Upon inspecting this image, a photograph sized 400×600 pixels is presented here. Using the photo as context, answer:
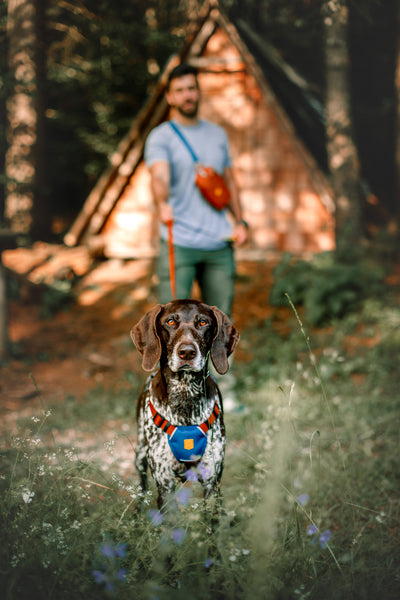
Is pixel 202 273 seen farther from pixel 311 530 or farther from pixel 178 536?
pixel 178 536

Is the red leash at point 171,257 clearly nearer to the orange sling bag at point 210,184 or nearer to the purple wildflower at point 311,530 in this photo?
the orange sling bag at point 210,184

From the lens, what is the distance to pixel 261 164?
1025 centimetres

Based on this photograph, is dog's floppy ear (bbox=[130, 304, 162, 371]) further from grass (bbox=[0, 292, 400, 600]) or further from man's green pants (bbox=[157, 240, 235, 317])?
man's green pants (bbox=[157, 240, 235, 317])

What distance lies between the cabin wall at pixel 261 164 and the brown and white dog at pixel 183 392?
7.63 meters

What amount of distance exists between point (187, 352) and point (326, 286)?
5.23m

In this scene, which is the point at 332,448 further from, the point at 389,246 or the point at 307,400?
the point at 389,246

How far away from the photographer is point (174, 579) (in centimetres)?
239

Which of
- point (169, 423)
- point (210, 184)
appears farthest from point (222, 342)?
point (210, 184)

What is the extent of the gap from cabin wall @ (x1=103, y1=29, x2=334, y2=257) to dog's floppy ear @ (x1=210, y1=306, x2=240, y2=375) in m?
7.50

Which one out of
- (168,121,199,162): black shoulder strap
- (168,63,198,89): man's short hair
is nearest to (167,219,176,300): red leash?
(168,121,199,162): black shoulder strap

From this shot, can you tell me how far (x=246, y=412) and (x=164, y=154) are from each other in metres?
2.66


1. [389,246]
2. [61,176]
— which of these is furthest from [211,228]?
[61,176]

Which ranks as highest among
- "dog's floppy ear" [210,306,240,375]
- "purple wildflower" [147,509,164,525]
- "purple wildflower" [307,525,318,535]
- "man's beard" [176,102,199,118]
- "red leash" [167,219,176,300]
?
"man's beard" [176,102,199,118]

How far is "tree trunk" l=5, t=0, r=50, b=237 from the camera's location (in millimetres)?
10312
